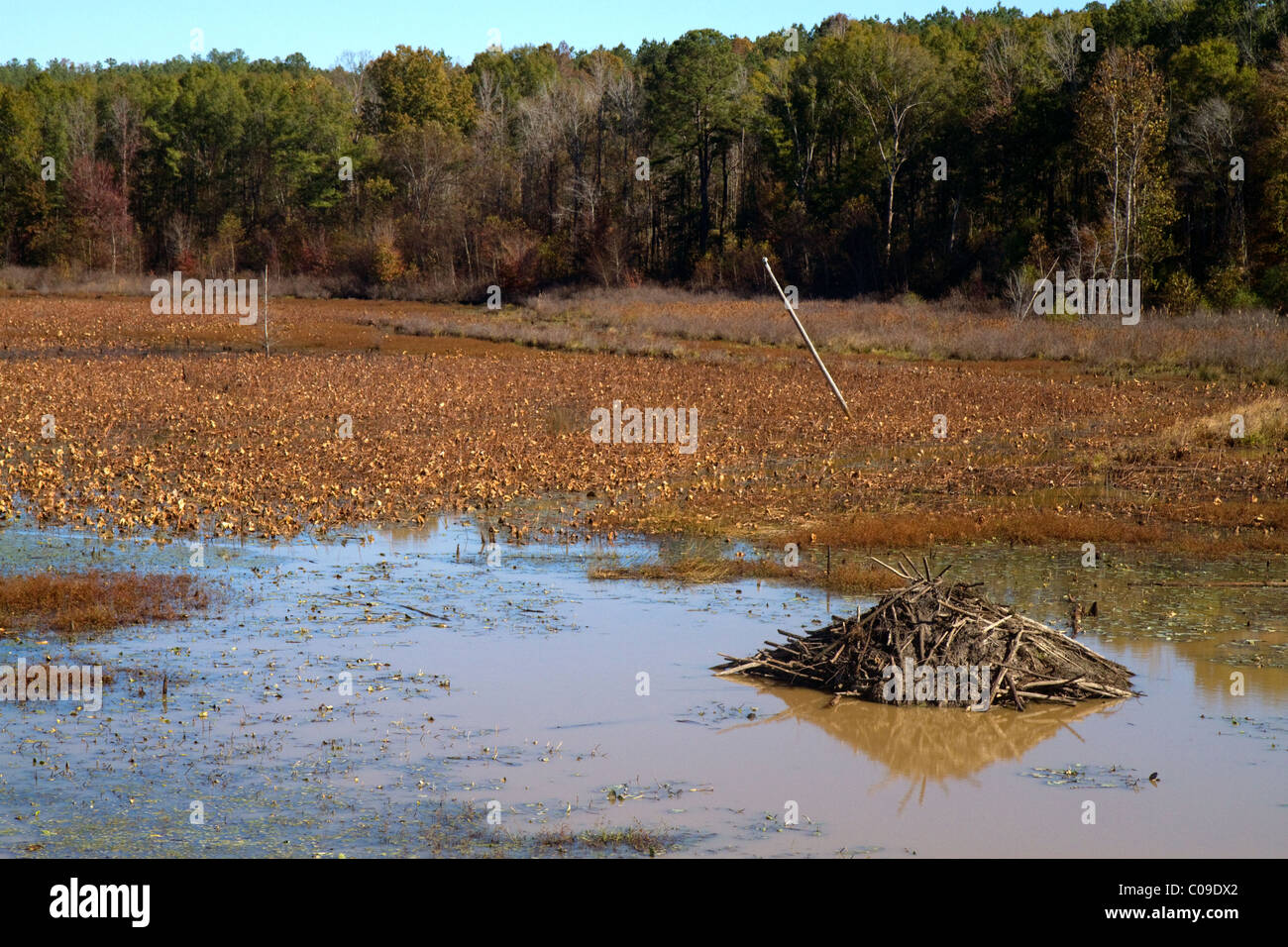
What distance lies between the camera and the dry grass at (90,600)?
14.2m

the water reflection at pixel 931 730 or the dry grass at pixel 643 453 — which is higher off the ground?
the dry grass at pixel 643 453

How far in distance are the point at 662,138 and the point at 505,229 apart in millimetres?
12401

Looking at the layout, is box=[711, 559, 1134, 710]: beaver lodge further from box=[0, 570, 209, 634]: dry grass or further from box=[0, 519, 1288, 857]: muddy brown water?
box=[0, 570, 209, 634]: dry grass

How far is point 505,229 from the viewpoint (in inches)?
3681

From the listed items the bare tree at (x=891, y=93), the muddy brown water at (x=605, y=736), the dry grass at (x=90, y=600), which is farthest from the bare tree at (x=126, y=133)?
the muddy brown water at (x=605, y=736)

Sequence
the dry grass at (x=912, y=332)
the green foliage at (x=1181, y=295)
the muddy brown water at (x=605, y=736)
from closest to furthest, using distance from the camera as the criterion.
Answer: the muddy brown water at (x=605, y=736), the dry grass at (x=912, y=332), the green foliage at (x=1181, y=295)

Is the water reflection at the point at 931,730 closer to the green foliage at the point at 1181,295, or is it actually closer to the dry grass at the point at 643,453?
the dry grass at the point at 643,453

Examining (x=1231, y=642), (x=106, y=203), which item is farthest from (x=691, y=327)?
(x=106, y=203)

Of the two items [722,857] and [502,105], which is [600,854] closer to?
[722,857]

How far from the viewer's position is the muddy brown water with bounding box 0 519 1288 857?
30.3 feet

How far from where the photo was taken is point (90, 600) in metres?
14.8

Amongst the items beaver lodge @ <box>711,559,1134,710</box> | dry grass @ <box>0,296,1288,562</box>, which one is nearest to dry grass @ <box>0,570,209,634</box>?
dry grass @ <box>0,296,1288,562</box>

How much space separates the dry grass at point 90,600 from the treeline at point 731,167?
4651 cm

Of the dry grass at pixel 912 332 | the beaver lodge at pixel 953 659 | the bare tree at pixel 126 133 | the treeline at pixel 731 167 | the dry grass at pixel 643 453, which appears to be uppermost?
the bare tree at pixel 126 133
